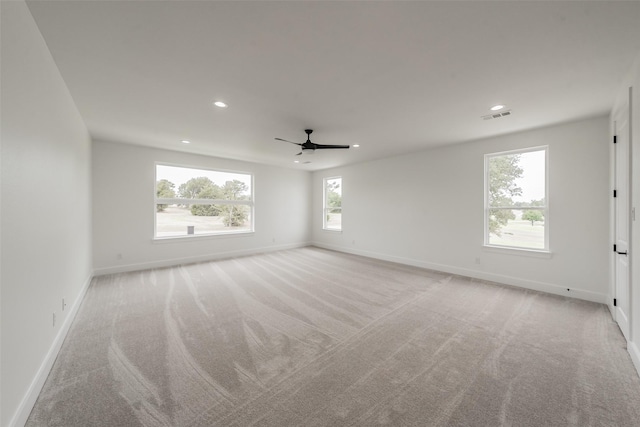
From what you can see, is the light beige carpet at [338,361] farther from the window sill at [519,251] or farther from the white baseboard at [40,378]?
the window sill at [519,251]

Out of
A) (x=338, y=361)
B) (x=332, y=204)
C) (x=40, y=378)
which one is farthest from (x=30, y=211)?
(x=332, y=204)

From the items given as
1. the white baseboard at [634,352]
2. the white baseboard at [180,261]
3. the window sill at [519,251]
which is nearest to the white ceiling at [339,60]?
the window sill at [519,251]

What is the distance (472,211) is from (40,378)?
587 centimetres

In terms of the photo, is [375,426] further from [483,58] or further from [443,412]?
[483,58]

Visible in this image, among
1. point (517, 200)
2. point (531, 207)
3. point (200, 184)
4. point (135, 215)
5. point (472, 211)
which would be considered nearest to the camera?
point (531, 207)

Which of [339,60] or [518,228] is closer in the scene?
[339,60]

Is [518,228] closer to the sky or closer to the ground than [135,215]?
closer to the ground

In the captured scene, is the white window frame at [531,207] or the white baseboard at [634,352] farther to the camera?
the white window frame at [531,207]

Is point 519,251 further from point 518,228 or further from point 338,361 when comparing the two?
point 338,361

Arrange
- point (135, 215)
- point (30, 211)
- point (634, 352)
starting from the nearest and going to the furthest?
point (30, 211), point (634, 352), point (135, 215)

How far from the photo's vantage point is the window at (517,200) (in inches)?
158

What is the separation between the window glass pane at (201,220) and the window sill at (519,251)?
567 centimetres

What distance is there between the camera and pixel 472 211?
15.4ft

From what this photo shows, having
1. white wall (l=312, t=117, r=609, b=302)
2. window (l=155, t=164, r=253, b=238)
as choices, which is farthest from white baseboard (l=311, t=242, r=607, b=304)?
window (l=155, t=164, r=253, b=238)
